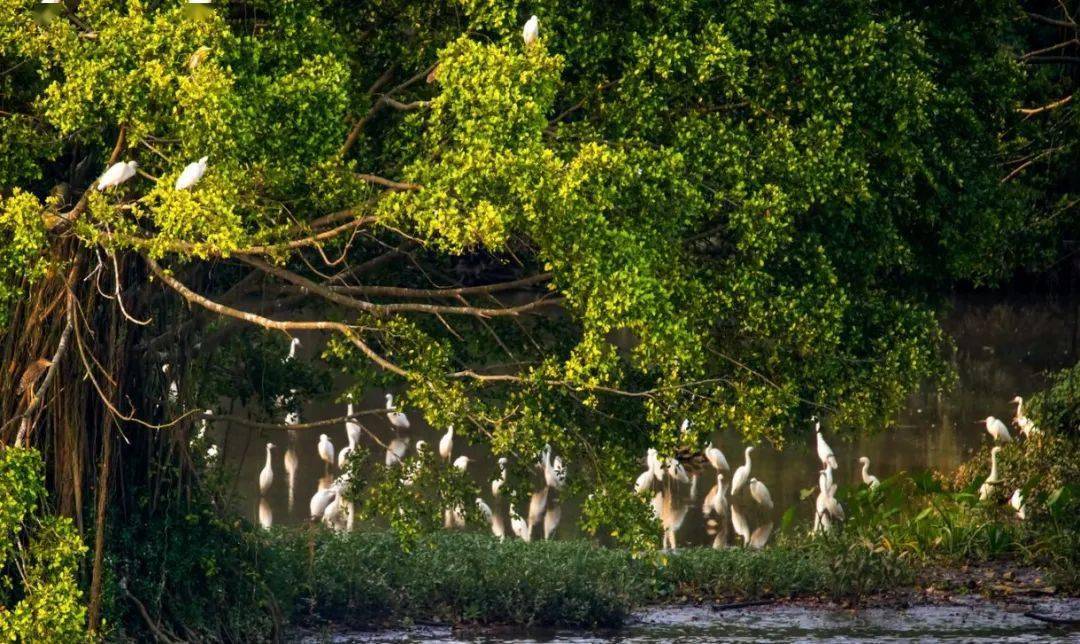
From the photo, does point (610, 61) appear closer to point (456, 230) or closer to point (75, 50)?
point (456, 230)

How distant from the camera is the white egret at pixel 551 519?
19.5m

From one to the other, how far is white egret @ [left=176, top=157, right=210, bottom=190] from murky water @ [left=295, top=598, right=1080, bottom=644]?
184 inches

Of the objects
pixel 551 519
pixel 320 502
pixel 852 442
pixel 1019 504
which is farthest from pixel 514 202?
pixel 852 442

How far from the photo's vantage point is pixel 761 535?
19422 millimetres

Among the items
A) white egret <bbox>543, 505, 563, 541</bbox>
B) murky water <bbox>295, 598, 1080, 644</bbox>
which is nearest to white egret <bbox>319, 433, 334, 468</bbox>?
white egret <bbox>543, 505, 563, 541</bbox>

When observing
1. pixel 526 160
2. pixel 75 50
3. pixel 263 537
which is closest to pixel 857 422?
pixel 526 160

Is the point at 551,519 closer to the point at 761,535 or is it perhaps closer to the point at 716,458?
the point at 716,458

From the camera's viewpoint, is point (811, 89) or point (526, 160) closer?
point (526, 160)

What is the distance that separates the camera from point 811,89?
11.0 metres

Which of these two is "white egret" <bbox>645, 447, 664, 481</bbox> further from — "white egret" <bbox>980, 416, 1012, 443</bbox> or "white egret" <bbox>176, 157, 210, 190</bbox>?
"white egret" <bbox>176, 157, 210, 190</bbox>

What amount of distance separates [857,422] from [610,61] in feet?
9.70

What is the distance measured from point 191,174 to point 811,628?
6.63 m

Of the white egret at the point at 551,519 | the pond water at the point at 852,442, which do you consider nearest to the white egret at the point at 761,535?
the pond water at the point at 852,442

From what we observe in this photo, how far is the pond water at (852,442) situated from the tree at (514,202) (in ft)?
6.58
